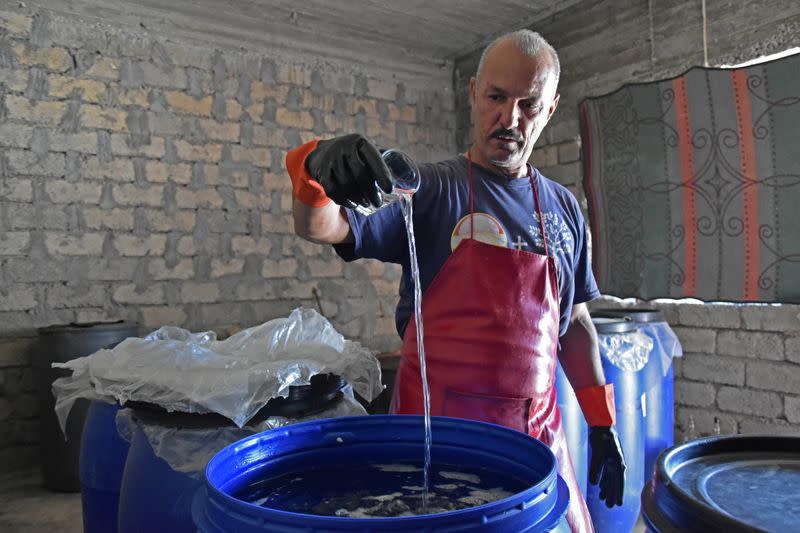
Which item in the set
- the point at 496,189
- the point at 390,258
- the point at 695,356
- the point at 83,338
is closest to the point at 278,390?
the point at 390,258

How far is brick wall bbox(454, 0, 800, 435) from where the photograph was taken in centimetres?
295

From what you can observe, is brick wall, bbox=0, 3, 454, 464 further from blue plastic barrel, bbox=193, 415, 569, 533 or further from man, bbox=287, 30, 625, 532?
blue plastic barrel, bbox=193, 415, 569, 533

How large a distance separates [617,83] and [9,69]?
354 centimetres

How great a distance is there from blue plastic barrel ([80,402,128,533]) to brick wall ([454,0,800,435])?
9.50 ft

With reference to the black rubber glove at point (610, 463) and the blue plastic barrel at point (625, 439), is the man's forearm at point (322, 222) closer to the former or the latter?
the black rubber glove at point (610, 463)

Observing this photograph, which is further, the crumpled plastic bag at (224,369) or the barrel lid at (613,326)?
the barrel lid at (613,326)

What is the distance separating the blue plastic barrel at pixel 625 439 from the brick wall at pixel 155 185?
2.36 metres

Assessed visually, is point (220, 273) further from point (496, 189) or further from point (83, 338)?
point (496, 189)

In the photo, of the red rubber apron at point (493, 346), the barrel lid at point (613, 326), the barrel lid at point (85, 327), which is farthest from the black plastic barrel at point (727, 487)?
the barrel lid at point (85, 327)

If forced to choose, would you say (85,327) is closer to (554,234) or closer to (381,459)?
(554,234)

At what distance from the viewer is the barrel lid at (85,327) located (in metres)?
3.23

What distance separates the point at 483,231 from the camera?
143 cm

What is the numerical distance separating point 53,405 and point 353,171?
121 inches

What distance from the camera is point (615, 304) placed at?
3.65 metres
